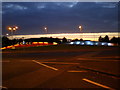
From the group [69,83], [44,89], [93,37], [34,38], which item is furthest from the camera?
[34,38]

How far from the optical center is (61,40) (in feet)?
298

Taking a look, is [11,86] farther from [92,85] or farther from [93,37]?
[93,37]

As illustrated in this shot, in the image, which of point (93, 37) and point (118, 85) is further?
point (93, 37)

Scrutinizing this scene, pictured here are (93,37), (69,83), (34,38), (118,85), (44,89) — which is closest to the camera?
(44,89)

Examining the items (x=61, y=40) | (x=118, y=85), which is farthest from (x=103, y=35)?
(x=118, y=85)

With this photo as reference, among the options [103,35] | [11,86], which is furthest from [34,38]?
[11,86]

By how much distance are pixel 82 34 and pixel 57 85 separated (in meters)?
68.5

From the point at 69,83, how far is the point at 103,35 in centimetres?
7014

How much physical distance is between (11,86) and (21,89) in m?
0.77

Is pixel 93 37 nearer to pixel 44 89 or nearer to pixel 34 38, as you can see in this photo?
pixel 34 38

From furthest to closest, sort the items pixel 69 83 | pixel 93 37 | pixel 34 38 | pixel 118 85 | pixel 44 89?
pixel 34 38, pixel 93 37, pixel 69 83, pixel 118 85, pixel 44 89

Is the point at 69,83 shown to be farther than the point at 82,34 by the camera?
No

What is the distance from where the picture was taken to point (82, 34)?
2975 inches

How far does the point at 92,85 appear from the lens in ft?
26.2
